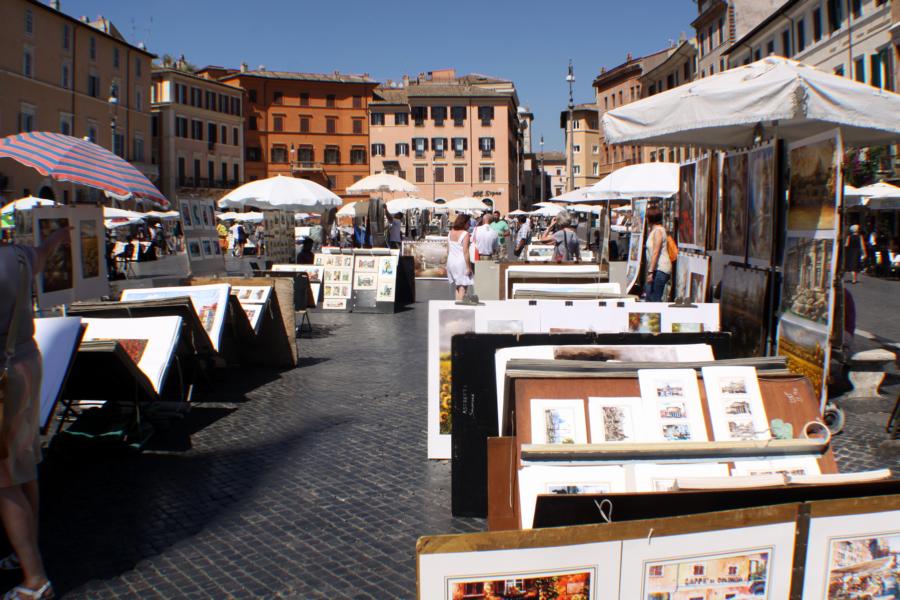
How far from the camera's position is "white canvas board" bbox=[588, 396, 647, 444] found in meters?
3.01

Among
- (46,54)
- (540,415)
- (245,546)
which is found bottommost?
(245,546)

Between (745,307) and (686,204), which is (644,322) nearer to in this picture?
(745,307)

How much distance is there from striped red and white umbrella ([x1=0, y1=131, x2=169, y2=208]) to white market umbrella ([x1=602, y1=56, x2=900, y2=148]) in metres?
4.32

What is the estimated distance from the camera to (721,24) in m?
50.9

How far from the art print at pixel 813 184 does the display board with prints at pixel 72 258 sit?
567 centimetres

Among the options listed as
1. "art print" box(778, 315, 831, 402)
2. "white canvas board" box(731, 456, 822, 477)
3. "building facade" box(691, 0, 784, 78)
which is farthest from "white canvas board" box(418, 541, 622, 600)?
"building facade" box(691, 0, 784, 78)

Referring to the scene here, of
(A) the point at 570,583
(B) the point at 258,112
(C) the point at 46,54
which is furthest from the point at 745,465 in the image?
(B) the point at 258,112

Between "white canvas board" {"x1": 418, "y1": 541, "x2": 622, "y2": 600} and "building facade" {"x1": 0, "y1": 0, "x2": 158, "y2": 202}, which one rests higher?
"building facade" {"x1": 0, "y1": 0, "x2": 158, "y2": 202}

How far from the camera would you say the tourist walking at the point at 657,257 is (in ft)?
29.3

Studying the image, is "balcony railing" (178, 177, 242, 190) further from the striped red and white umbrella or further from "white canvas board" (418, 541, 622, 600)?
"white canvas board" (418, 541, 622, 600)

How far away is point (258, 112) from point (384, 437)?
76234mm

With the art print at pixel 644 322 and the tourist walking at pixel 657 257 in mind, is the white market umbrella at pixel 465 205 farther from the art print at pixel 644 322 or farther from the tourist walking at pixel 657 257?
the art print at pixel 644 322

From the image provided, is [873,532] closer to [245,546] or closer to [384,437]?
→ [245,546]

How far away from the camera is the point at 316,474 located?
17.5 feet
